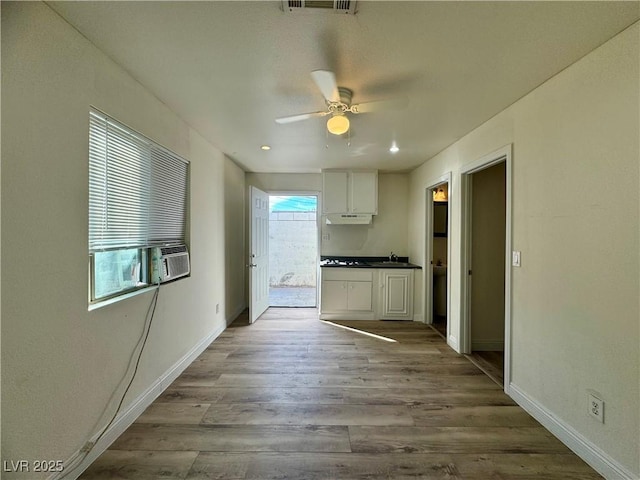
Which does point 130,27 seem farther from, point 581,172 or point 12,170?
point 581,172

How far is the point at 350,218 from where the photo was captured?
4953mm

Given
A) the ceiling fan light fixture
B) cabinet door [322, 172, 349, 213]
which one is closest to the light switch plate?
the ceiling fan light fixture

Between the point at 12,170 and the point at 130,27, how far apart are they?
90cm

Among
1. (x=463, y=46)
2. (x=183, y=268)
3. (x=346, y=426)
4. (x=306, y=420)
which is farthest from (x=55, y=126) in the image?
(x=346, y=426)

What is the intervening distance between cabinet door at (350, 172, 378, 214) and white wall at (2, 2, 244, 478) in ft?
10.9

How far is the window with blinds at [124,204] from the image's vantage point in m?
1.76

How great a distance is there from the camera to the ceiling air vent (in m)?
1.31

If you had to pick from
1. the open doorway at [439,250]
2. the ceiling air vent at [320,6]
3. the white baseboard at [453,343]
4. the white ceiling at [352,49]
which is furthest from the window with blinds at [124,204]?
the open doorway at [439,250]

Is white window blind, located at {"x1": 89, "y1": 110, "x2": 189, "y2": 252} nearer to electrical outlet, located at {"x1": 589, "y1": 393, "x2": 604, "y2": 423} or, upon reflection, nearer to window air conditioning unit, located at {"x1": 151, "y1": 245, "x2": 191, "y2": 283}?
window air conditioning unit, located at {"x1": 151, "y1": 245, "x2": 191, "y2": 283}

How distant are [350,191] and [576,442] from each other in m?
3.83

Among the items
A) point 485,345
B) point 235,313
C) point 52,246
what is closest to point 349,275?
point 235,313

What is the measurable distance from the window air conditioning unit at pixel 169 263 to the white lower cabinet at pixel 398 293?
9.49 ft

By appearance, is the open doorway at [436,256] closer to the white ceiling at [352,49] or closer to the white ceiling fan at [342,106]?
the white ceiling at [352,49]

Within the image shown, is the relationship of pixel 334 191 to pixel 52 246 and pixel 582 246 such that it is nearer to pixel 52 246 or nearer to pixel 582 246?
pixel 582 246
